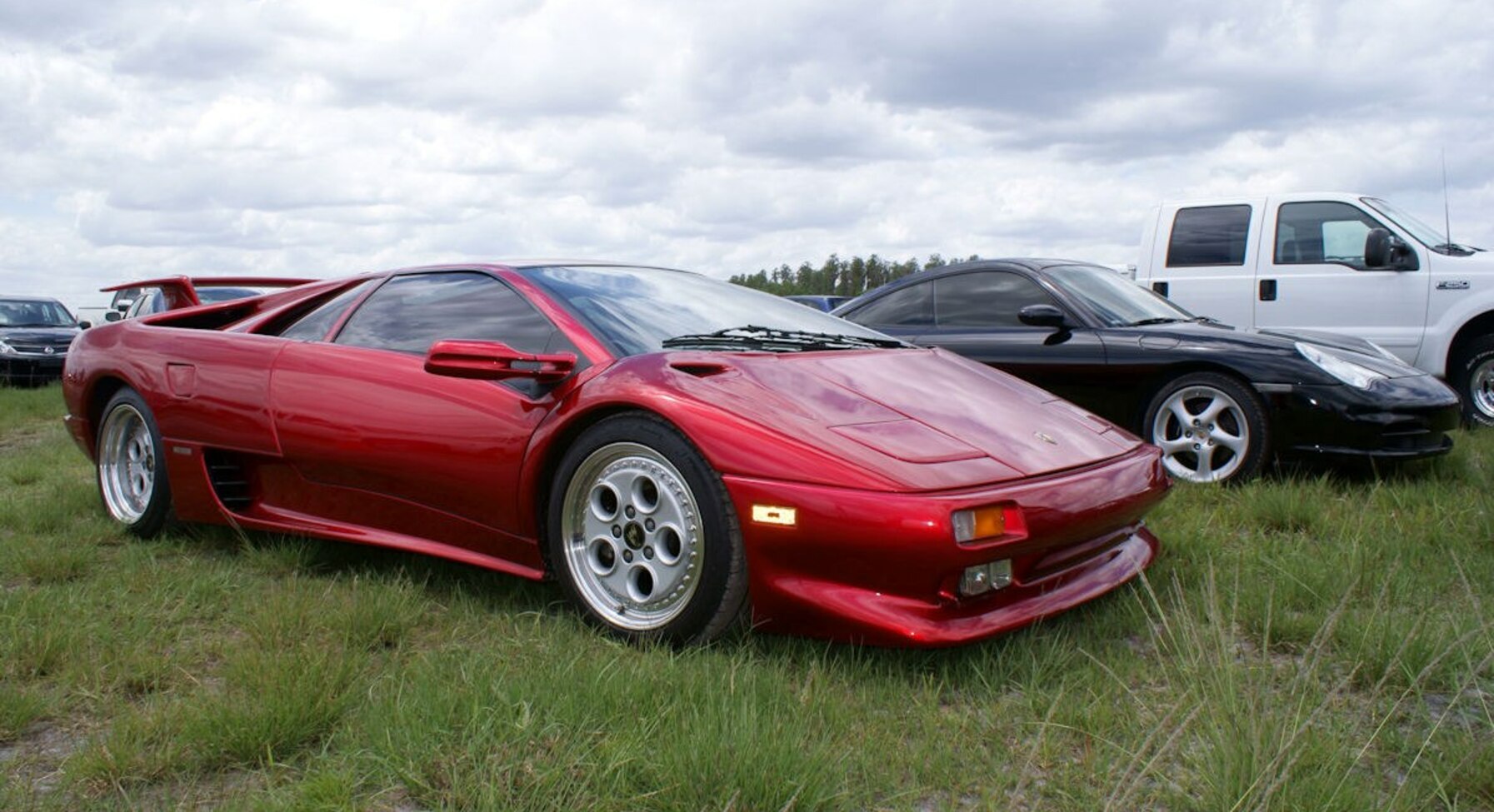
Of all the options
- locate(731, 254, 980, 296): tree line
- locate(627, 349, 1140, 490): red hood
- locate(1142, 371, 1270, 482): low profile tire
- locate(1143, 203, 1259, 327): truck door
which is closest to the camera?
locate(627, 349, 1140, 490): red hood

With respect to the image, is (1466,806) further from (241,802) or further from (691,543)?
(241,802)

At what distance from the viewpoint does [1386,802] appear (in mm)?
1972

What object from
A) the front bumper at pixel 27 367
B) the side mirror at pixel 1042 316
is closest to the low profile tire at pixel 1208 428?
the side mirror at pixel 1042 316

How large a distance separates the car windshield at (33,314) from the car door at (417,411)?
13.5 metres

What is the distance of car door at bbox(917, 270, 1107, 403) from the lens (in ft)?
17.6

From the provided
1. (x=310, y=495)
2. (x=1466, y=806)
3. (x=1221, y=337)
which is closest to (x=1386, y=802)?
(x=1466, y=806)

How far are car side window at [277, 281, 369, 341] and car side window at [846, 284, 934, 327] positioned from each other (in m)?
3.02

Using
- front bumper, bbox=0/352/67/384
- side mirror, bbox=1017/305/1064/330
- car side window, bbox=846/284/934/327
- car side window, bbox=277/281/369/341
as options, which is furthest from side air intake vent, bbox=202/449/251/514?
front bumper, bbox=0/352/67/384

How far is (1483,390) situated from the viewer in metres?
7.08

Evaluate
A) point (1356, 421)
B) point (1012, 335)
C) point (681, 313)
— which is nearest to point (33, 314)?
point (1012, 335)

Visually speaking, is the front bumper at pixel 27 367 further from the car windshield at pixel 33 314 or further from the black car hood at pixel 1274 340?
the black car hood at pixel 1274 340

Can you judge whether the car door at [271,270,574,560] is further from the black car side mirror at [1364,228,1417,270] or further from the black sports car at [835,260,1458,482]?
the black car side mirror at [1364,228,1417,270]

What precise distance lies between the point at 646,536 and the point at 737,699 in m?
0.63

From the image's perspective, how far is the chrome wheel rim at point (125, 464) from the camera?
4332 mm
